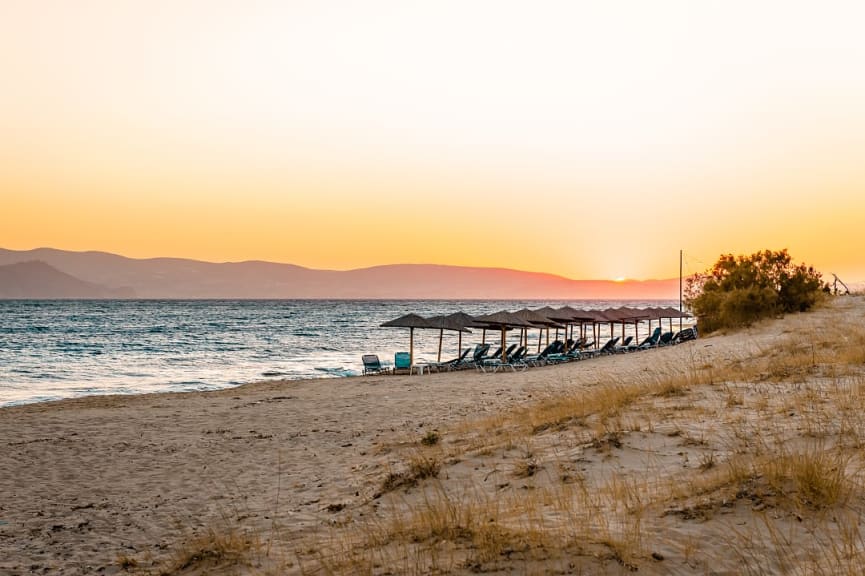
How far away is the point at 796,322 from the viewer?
2322 centimetres

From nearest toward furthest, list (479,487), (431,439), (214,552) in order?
(214,552), (479,487), (431,439)

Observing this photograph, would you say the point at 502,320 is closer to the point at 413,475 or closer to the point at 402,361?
the point at 402,361

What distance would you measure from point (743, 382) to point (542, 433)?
3532 mm

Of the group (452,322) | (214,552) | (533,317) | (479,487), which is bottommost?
(214,552)

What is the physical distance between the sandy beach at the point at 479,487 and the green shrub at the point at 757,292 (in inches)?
675

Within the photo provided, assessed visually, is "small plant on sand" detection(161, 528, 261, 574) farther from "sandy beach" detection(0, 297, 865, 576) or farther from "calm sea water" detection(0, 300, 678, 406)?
"calm sea water" detection(0, 300, 678, 406)

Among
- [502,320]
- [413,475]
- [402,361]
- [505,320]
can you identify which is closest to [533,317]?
[505,320]

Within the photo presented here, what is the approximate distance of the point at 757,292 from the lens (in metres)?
27.6

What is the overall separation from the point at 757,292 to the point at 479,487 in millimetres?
25504

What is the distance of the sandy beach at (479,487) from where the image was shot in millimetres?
3977

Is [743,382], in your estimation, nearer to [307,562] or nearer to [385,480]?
[385,480]

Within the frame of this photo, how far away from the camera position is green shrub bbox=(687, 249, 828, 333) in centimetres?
2780

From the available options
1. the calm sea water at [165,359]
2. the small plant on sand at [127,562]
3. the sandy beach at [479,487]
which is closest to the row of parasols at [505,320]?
the calm sea water at [165,359]

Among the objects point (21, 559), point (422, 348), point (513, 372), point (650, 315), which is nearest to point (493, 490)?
point (21, 559)
